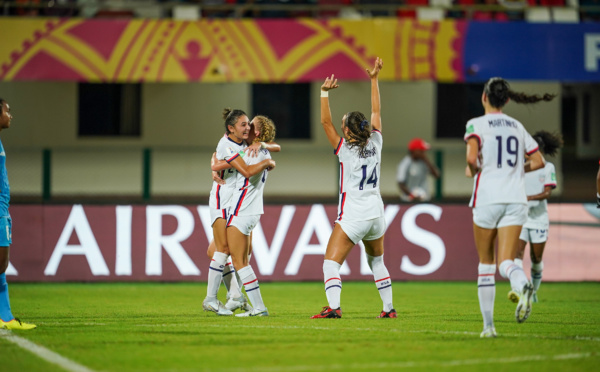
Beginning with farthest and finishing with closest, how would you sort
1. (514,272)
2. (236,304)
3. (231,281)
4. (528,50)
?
(528,50) < (231,281) < (236,304) < (514,272)

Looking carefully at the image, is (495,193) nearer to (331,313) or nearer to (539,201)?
(331,313)

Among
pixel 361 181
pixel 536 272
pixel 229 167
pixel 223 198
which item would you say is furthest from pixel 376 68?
pixel 536 272

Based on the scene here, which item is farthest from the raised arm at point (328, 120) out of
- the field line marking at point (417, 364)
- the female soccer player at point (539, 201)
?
the female soccer player at point (539, 201)

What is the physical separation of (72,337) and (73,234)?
6.40 metres

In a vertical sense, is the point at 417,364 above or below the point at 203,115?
below

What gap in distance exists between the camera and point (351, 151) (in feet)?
29.5

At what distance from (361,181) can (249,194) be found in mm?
1252

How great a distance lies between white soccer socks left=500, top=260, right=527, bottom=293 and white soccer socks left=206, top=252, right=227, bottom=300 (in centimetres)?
337

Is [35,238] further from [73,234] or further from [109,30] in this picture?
[109,30]

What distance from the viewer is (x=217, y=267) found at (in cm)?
968

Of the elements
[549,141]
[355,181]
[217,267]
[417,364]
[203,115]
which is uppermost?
[203,115]

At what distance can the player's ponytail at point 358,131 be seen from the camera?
8883 millimetres

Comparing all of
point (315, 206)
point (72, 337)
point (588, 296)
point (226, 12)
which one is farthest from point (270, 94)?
point (72, 337)

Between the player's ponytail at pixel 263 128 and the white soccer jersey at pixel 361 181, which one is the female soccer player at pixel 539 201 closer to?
the white soccer jersey at pixel 361 181
